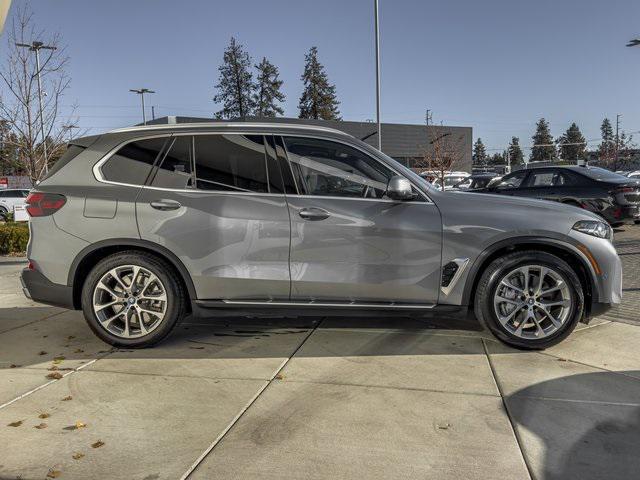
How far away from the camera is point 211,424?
10.3ft

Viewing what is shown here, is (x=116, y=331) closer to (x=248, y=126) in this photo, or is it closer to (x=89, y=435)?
(x=89, y=435)

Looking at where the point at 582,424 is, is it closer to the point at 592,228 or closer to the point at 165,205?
the point at 592,228

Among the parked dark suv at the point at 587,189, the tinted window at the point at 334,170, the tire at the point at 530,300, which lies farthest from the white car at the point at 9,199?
the tire at the point at 530,300

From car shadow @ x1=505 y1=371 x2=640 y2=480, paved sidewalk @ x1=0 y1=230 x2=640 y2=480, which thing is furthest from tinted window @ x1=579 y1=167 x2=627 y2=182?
car shadow @ x1=505 y1=371 x2=640 y2=480

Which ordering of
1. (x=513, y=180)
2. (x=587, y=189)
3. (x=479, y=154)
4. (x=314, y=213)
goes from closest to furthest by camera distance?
(x=314, y=213) < (x=587, y=189) < (x=513, y=180) < (x=479, y=154)

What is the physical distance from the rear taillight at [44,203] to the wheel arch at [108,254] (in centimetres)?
43

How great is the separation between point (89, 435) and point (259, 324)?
234cm

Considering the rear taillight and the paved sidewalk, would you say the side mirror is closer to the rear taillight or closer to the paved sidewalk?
the paved sidewalk

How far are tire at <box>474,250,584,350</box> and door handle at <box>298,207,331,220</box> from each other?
4.51ft

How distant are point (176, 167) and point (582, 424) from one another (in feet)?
11.4

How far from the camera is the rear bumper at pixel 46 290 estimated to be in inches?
172

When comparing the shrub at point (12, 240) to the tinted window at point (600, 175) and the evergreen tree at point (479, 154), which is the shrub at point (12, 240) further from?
the evergreen tree at point (479, 154)

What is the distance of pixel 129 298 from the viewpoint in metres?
4.37

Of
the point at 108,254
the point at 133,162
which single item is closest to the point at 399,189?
the point at 133,162
